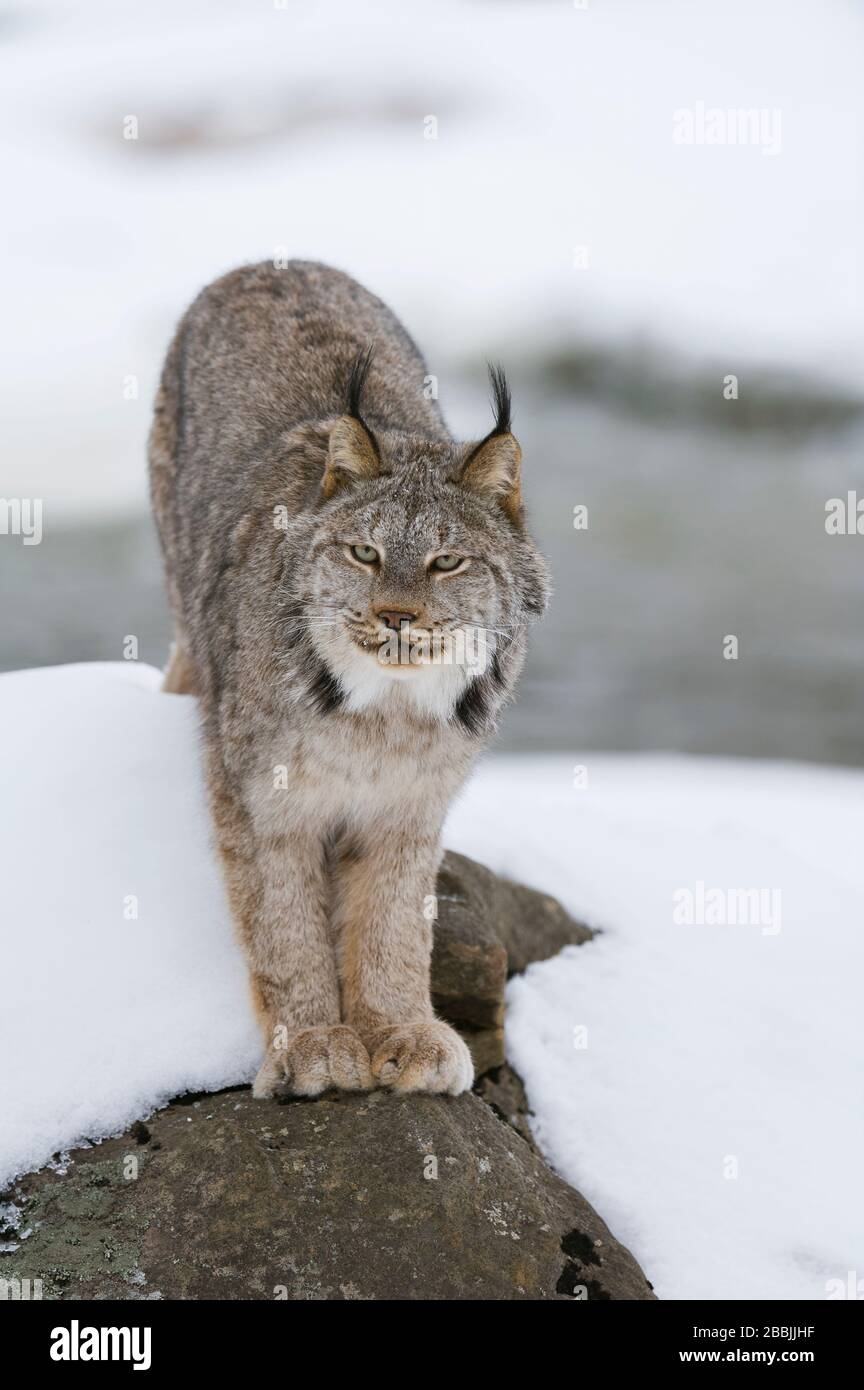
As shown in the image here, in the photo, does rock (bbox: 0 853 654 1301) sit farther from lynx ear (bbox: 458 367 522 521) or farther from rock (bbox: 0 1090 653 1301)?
lynx ear (bbox: 458 367 522 521)

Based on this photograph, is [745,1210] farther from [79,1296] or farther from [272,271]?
[272,271]

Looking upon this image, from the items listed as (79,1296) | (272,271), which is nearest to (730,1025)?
(79,1296)

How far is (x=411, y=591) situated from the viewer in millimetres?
3895

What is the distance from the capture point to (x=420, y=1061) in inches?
169

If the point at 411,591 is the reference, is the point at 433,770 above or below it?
below

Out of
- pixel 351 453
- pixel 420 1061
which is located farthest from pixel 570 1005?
pixel 351 453

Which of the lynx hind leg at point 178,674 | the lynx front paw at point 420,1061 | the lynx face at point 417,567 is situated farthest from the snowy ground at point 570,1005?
the lynx face at point 417,567

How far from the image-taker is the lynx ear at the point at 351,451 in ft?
13.9

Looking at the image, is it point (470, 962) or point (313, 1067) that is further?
point (470, 962)

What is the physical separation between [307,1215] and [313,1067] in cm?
51

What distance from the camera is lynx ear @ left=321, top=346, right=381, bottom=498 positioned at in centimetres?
424

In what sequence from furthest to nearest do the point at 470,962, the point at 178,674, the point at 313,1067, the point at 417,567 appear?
the point at 178,674
the point at 470,962
the point at 313,1067
the point at 417,567

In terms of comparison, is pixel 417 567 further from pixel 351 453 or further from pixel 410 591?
pixel 351 453

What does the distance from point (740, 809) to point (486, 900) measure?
Answer: 5018 millimetres
